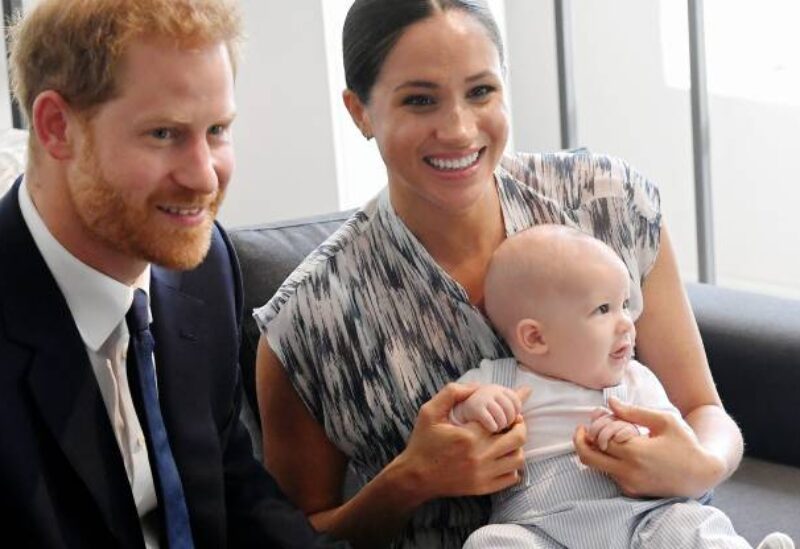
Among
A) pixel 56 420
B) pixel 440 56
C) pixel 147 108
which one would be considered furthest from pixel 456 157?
pixel 56 420

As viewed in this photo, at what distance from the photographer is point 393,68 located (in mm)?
2098

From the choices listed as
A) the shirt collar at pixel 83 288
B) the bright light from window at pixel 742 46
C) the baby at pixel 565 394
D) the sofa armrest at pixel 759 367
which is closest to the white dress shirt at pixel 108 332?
the shirt collar at pixel 83 288

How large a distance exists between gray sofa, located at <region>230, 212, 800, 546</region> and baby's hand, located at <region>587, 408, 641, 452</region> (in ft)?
1.79

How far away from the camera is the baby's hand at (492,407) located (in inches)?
78.0

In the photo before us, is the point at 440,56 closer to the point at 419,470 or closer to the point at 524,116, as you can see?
the point at 419,470

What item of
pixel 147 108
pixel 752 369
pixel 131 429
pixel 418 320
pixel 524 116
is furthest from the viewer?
pixel 524 116

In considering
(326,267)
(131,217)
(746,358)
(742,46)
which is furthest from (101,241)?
(742,46)

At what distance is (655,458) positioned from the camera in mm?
1984

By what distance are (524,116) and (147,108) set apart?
11.8ft

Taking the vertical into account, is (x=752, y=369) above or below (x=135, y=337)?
below

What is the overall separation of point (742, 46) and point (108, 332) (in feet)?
11.9

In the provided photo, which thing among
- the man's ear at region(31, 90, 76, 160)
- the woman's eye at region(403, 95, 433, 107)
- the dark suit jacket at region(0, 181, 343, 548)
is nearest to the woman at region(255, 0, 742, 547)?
the woman's eye at region(403, 95, 433, 107)

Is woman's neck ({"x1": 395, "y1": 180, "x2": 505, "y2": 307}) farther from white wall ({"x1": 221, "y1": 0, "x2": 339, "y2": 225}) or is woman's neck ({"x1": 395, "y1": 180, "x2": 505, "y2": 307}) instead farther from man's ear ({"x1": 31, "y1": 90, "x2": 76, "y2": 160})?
white wall ({"x1": 221, "y1": 0, "x2": 339, "y2": 225})

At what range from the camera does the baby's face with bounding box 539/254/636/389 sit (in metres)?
2.05
